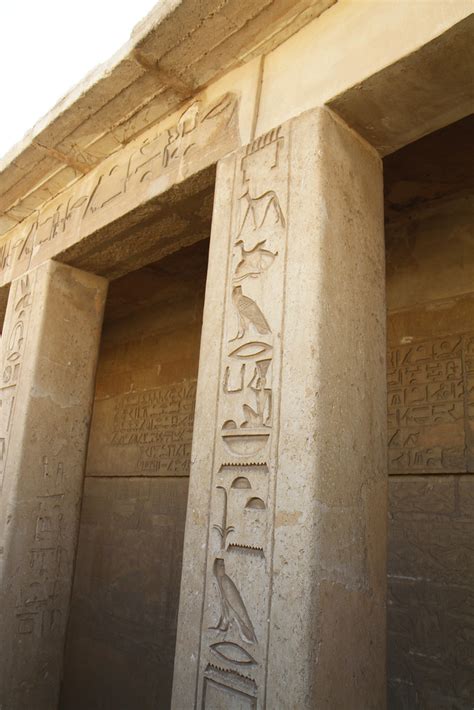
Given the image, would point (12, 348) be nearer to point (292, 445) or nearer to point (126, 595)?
point (292, 445)

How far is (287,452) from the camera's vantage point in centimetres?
191

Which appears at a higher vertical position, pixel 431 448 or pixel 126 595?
pixel 431 448

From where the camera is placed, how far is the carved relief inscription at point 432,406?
3.42 meters

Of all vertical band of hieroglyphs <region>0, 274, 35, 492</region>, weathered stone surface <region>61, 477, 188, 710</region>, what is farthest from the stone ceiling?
weathered stone surface <region>61, 477, 188, 710</region>

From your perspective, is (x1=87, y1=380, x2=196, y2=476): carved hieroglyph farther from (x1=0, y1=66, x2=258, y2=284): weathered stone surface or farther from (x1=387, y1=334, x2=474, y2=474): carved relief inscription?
(x1=387, y1=334, x2=474, y2=474): carved relief inscription

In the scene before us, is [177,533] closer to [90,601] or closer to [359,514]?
[90,601]

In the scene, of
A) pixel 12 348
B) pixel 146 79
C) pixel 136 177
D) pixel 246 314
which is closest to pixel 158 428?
pixel 12 348

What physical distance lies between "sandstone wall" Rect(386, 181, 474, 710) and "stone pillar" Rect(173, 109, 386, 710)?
4.83ft

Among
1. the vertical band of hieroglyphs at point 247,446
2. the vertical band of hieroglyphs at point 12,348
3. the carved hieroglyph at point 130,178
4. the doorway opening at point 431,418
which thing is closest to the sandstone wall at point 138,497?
the carved hieroglyph at point 130,178

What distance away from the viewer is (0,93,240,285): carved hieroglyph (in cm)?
276

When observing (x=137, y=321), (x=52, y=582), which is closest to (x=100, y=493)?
(x=137, y=321)

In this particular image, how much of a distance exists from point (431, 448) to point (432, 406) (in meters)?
0.25

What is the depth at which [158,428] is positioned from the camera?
18.2ft

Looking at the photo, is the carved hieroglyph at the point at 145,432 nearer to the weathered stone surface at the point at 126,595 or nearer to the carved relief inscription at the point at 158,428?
the carved relief inscription at the point at 158,428
